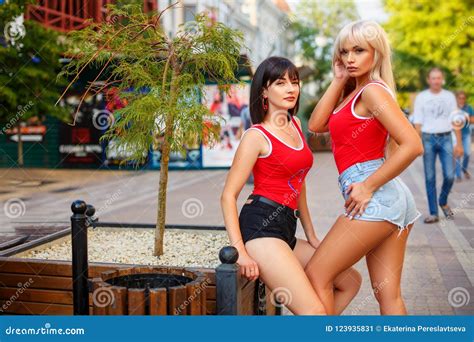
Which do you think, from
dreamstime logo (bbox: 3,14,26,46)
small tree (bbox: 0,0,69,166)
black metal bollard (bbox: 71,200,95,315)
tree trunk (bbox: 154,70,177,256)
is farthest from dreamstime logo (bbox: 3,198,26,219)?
black metal bollard (bbox: 71,200,95,315)

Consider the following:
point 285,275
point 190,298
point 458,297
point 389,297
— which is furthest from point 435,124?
point 190,298

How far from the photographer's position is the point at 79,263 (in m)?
3.02

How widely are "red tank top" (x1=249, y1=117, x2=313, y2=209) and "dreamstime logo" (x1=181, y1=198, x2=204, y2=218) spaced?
6.54 metres

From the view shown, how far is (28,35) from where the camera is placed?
40.8ft

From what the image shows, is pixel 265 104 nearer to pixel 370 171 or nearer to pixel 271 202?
pixel 271 202

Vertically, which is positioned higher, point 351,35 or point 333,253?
point 351,35

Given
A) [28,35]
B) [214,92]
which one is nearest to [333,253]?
[28,35]

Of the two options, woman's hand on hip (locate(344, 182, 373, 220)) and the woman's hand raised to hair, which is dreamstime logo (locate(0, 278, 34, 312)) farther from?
the woman's hand raised to hair

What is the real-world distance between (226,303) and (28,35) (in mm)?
11064

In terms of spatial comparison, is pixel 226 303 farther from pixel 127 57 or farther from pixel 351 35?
pixel 127 57

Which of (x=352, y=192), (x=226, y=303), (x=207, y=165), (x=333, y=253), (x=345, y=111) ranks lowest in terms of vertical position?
(x=207, y=165)

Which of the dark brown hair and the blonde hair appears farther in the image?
the dark brown hair

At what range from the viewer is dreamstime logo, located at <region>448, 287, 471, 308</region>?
4.65 m
